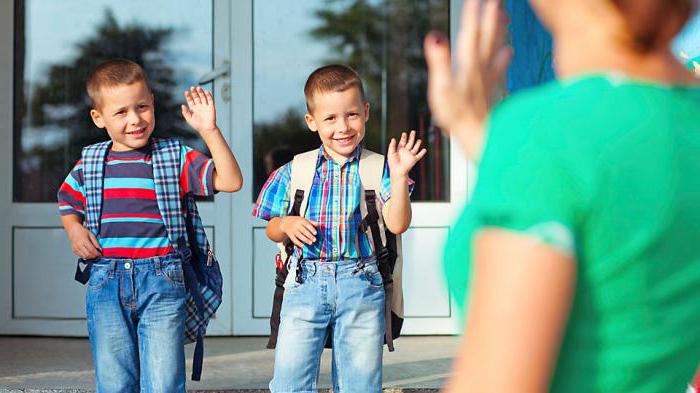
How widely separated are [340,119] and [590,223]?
2.91 meters

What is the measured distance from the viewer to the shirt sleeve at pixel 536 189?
0.77 m

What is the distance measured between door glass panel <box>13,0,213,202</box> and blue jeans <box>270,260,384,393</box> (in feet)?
9.27

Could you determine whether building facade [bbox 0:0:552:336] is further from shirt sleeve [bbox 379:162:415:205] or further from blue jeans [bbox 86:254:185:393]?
blue jeans [bbox 86:254:185:393]

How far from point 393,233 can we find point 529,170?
2839mm

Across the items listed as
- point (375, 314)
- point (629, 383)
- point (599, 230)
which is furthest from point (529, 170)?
point (375, 314)

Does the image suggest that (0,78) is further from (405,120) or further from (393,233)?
(393,233)

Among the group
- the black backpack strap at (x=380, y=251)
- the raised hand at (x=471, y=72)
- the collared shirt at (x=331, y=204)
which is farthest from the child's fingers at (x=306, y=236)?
the raised hand at (x=471, y=72)

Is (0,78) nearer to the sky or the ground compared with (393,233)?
nearer to the sky

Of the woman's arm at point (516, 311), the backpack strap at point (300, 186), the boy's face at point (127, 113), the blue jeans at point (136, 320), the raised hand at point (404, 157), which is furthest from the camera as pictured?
the backpack strap at point (300, 186)

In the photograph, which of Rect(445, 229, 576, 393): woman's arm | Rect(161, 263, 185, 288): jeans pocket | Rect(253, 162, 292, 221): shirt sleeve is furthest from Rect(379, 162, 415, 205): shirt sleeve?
Rect(445, 229, 576, 393): woman's arm

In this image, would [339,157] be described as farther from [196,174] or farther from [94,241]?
[94,241]

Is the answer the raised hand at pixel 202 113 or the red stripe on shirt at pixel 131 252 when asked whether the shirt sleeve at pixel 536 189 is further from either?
the red stripe on shirt at pixel 131 252

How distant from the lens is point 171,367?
3.44 m

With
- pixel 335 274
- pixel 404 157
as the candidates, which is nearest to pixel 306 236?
pixel 335 274
